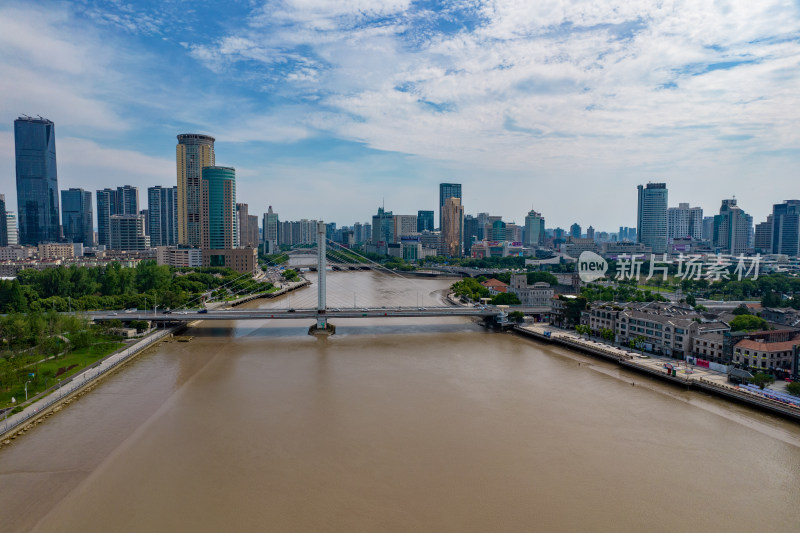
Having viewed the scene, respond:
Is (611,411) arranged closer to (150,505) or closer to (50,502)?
(150,505)

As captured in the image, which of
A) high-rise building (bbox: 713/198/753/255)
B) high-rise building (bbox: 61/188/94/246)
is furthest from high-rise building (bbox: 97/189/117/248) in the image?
high-rise building (bbox: 713/198/753/255)

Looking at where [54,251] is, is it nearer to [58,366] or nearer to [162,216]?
[162,216]

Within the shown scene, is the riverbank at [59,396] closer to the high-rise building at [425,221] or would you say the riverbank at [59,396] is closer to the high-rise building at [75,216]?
the high-rise building at [75,216]

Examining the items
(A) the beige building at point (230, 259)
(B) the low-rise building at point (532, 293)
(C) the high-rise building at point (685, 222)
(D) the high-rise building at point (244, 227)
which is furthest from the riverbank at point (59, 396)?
(C) the high-rise building at point (685, 222)

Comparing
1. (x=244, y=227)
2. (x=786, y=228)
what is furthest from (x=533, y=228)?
(x=244, y=227)

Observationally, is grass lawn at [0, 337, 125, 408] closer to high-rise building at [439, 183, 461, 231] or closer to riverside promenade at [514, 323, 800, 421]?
riverside promenade at [514, 323, 800, 421]
